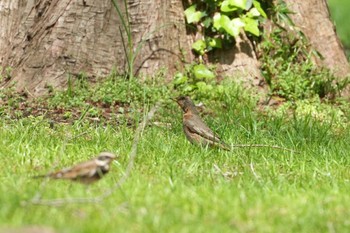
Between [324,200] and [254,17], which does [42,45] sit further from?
[324,200]

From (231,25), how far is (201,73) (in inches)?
24.3

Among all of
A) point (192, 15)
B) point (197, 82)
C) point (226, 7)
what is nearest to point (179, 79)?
point (197, 82)

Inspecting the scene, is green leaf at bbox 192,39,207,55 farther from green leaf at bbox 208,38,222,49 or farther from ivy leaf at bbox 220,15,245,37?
ivy leaf at bbox 220,15,245,37

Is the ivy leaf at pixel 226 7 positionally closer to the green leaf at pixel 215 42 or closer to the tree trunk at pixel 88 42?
the green leaf at pixel 215 42

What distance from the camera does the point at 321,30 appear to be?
10211mm

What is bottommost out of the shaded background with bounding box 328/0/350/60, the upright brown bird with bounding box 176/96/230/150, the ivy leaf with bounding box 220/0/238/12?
the shaded background with bounding box 328/0/350/60

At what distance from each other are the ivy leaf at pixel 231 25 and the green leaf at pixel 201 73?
0.48m

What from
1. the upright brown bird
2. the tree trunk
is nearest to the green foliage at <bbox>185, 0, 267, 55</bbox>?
the tree trunk

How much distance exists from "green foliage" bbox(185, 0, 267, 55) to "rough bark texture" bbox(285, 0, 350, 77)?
2.02ft

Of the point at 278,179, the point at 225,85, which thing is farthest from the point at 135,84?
the point at 278,179

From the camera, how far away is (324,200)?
5.38m

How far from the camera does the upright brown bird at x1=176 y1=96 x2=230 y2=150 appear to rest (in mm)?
7312

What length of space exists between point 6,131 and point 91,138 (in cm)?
73

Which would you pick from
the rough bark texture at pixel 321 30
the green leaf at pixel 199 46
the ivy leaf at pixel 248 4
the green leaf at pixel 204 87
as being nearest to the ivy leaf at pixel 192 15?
the green leaf at pixel 199 46
